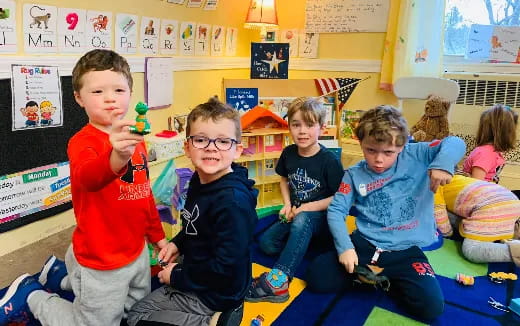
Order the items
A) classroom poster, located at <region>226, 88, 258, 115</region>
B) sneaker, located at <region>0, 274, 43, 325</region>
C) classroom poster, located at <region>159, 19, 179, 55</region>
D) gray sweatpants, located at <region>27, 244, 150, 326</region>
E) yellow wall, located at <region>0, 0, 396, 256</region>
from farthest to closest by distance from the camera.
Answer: classroom poster, located at <region>226, 88, 258, 115</region> → classroom poster, located at <region>159, 19, 179, 55</region> → yellow wall, located at <region>0, 0, 396, 256</region> → sneaker, located at <region>0, 274, 43, 325</region> → gray sweatpants, located at <region>27, 244, 150, 326</region>

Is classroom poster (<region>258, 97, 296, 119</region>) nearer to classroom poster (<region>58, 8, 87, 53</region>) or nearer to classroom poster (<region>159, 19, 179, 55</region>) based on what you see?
classroom poster (<region>159, 19, 179, 55</region>)

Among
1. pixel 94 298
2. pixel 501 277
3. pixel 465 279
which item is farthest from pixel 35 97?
pixel 501 277

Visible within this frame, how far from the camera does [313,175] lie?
1.75 m

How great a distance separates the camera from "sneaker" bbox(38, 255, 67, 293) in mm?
1465

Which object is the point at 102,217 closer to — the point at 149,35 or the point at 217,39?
the point at 149,35

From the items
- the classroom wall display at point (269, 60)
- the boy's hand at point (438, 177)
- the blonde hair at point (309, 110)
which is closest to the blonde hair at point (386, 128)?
the boy's hand at point (438, 177)

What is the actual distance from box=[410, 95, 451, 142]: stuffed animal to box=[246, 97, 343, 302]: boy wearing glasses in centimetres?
87

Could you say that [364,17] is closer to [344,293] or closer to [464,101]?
[464,101]

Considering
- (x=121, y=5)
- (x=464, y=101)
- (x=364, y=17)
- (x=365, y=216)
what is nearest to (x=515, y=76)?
(x=464, y=101)

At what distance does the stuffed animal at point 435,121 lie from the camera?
234 centimetres

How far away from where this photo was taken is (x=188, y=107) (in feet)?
8.34

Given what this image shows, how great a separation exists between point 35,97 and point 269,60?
1282mm

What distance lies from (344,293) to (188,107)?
150 centimetres

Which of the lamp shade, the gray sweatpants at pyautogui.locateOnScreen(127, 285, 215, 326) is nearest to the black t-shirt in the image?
the gray sweatpants at pyautogui.locateOnScreen(127, 285, 215, 326)
